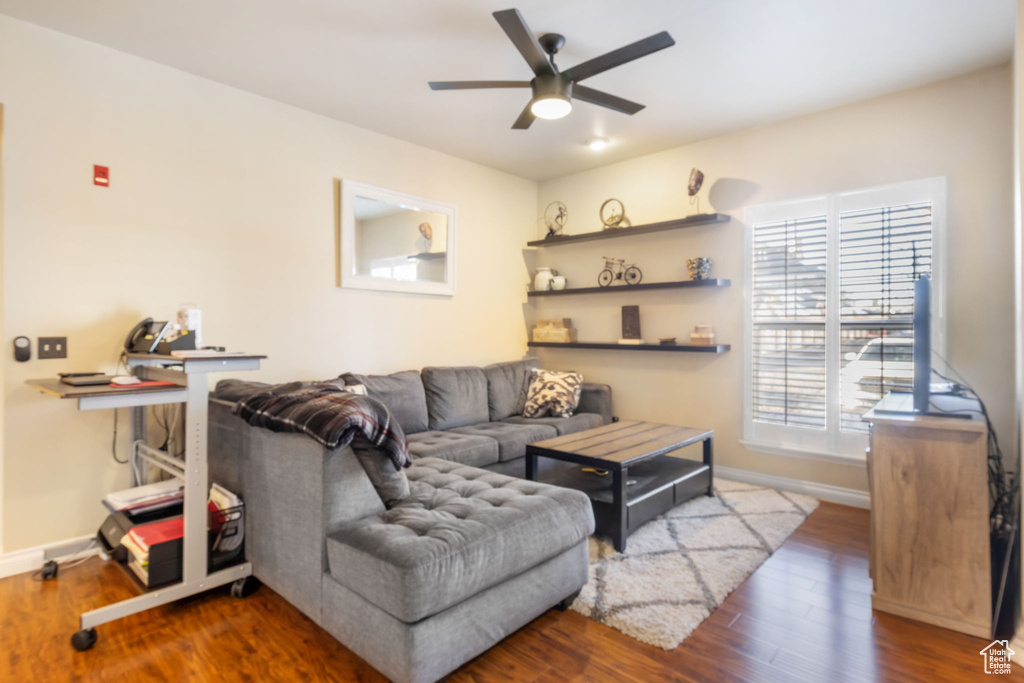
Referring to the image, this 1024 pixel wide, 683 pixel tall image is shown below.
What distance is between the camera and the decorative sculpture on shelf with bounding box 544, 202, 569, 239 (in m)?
5.02

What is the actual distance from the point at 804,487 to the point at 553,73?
3.17 meters

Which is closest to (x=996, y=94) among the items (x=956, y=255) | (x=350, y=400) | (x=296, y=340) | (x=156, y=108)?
(x=956, y=255)

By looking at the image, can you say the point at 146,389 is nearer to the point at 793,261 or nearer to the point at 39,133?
the point at 39,133

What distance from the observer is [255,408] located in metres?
2.03

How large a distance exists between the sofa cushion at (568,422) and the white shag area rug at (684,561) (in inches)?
37.9

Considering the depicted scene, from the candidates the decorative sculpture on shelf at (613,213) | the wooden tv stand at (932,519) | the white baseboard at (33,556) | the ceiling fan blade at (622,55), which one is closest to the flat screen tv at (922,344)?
the wooden tv stand at (932,519)

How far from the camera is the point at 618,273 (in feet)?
15.3

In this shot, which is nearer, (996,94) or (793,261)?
(996,94)

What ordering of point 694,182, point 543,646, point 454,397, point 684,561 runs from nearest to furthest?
point 543,646, point 684,561, point 454,397, point 694,182

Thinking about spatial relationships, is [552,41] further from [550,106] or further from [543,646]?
[543,646]

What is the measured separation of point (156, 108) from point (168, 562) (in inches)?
95.6

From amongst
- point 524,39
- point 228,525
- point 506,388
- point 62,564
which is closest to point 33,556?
point 62,564

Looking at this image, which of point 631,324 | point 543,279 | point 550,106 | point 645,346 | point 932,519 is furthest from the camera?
point 543,279

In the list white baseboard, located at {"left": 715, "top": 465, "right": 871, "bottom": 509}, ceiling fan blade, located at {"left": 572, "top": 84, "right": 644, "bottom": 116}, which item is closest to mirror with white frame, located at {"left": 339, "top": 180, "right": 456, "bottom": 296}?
ceiling fan blade, located at {"left": 572, "top": 84, "right": 644, "bottom": 116}
